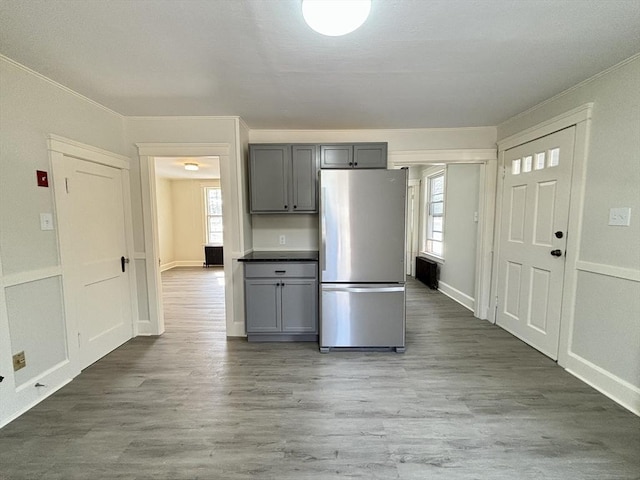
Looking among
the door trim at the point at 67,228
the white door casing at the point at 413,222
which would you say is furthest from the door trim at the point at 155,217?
the white door casing at the point at 413,222

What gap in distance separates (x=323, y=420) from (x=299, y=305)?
4.14 feet

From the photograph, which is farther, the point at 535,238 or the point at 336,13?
the point at 535,238

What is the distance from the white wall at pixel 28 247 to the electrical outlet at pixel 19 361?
31 millimetres

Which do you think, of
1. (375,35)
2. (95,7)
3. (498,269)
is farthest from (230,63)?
(498,269)

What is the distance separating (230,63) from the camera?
1.95 meters

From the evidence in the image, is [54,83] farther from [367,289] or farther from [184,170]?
[184,170]

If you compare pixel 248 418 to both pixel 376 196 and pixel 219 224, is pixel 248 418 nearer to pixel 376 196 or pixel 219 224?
pixel 376 196

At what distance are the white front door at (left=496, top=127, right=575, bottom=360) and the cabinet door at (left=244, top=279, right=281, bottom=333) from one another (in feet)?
8.48

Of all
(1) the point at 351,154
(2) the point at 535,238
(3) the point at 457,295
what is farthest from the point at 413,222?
(1) the point at 351,154

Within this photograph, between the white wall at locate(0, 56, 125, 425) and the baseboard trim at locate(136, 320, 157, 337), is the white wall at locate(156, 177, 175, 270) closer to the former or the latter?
the baseboard trim at locate(136, 320, 157, 337)

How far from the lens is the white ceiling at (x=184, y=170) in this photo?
5.21 meters

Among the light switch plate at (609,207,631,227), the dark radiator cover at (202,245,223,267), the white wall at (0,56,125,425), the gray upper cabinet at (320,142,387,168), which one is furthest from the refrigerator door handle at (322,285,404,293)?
the dark radiator cover at (202,245,223,267)

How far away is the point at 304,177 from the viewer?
125 inches

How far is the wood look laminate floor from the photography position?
1.51 meters
